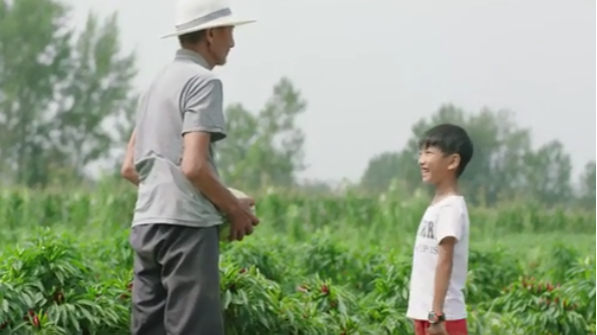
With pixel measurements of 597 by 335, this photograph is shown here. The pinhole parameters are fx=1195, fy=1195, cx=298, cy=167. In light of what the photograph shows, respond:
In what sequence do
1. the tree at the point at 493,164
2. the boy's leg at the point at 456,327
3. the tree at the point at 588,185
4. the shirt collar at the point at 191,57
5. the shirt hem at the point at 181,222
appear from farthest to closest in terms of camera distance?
the tree at the point at 588,185 → the tree at the point at 493,164 → the boy's leg at the point at 456,327 → the shirt collar at the point at 191,57 → the shirt hem at the point at 181,222

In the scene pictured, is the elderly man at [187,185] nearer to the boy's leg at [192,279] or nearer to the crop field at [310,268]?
the boy's leg at [192,279]

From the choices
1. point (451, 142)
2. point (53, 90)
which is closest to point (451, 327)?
point (451, 142)

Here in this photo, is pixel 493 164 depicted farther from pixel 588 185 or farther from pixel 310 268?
pixel 310 268

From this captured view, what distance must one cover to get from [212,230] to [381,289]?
252 centimetres

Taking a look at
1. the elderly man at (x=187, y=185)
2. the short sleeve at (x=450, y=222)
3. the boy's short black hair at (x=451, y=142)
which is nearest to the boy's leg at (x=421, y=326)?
the short sleeve at (x=450, y=222)

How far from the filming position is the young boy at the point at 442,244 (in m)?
4.08

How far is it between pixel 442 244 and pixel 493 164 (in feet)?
19.7

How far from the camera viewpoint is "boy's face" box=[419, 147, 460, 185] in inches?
167

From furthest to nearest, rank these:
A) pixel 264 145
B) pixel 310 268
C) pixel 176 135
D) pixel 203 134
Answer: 1. pixel 264 145
2. pixel 310 268
3. pixel 176 135
4. pixel 203 134

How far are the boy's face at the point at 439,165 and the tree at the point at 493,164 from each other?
16.0 ft

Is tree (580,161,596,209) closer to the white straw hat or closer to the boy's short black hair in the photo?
the boy's short black hair

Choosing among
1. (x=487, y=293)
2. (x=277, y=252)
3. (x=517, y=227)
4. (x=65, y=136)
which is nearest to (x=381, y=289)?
(x=277, y=252)

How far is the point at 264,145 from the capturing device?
9000 mm

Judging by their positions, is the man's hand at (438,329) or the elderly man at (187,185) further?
the man's hand at (438,329)
